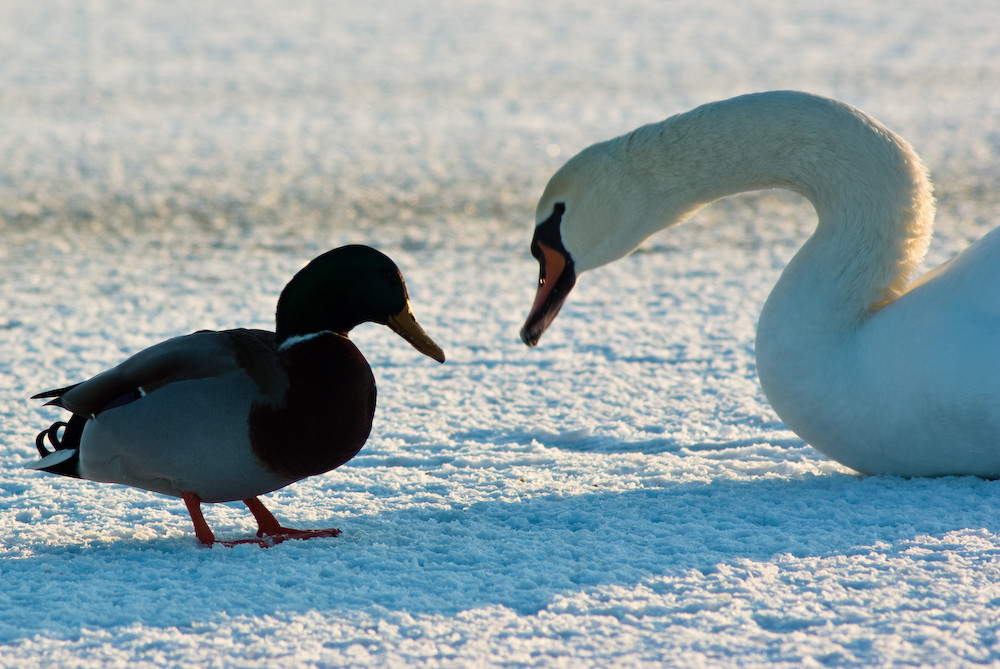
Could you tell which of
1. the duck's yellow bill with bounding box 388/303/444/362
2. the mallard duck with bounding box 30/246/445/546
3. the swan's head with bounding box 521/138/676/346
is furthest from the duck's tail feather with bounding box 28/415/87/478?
the swan's head with bounding box 521/138/676/346

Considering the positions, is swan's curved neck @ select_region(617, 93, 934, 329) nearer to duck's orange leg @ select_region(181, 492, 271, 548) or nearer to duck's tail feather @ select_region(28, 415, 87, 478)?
duck's orange leg @ select_region(181, 492, 271, 548)

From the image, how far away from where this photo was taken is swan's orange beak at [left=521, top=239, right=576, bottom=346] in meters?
3.20

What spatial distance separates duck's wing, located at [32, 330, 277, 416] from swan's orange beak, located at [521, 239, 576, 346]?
0.77m

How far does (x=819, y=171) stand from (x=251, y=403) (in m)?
1.59

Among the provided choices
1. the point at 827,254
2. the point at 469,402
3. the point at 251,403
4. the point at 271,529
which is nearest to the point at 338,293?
the point at 251,403

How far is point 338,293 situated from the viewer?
8.84 ft

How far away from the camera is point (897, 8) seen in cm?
1584

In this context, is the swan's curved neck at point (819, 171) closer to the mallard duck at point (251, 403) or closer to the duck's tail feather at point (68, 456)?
the mallard duck at point (251, 403)

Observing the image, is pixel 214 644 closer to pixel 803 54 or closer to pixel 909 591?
pixel 909 591

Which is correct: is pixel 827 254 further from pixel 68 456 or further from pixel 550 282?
pixel 68 456

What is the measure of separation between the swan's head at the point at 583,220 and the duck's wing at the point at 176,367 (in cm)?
77

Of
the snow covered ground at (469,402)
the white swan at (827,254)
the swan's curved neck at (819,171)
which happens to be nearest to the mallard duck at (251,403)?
the snow covered ground at (469,402)

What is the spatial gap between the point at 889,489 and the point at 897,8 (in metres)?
14.4

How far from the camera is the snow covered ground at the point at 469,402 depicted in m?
2.21
